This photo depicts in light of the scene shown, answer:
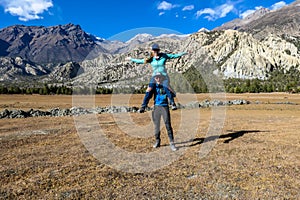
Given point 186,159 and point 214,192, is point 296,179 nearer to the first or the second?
point 214,192

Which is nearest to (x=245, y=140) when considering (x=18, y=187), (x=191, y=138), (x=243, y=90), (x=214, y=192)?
(x=191, y=138)

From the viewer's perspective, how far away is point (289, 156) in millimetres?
9602

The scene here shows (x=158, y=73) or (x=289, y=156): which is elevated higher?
(x=158, y=73)

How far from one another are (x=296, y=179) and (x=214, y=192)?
2.47 metres

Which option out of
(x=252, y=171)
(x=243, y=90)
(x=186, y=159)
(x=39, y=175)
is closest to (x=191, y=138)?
(x=186, y=159)

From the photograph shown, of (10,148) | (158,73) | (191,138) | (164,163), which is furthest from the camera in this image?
(191,138)

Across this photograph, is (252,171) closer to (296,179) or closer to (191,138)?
Result: (296,179)

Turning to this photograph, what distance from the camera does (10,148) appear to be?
480 inches

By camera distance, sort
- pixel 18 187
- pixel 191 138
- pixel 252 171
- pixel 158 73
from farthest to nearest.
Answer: pixel 191 138 → pixel 158 73 → pixel 252 171 → pixel 18 187

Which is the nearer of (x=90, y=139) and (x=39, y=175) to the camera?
(x=39, y=175)

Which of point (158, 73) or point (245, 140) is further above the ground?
point (158, 73)

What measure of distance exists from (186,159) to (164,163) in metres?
0.96

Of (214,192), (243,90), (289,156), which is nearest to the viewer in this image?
(214,192)

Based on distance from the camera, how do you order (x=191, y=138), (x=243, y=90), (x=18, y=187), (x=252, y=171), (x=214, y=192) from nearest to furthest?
(x=214, y=192), (x=18, y=187), (x=252, y=171), (x=191, y=138), (x=243, y=90)
